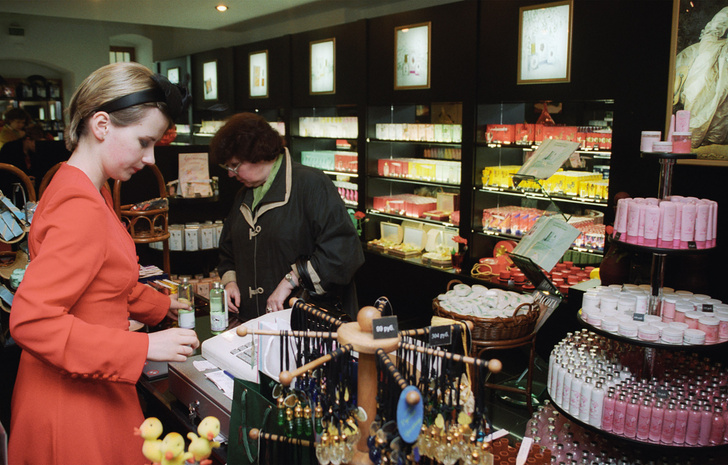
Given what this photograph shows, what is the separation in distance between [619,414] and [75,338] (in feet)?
6.71

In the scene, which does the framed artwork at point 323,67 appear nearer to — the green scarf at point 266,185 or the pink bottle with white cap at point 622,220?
the green scarf at point 266,185

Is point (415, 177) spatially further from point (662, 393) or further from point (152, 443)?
point (152, 443)

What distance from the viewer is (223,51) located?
8352 mm

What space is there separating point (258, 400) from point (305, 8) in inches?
303

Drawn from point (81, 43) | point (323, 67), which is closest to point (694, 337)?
point (323, 67)

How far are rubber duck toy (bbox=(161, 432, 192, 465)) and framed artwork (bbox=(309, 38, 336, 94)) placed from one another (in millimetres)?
5683

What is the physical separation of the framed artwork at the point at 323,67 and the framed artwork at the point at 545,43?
249 cm

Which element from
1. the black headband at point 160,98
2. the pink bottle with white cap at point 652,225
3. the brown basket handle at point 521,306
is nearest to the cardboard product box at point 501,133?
the brown basket handle at point 521,306

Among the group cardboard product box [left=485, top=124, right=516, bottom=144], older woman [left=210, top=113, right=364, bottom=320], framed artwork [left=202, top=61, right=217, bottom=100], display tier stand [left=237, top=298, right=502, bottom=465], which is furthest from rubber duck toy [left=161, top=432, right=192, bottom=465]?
framed artwork [left=202, top=61, right=217, bottom=100]

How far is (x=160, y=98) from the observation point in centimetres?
146

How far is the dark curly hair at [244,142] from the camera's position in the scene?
270 centimetres

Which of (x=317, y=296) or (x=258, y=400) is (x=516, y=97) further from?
(x=258, y=400)

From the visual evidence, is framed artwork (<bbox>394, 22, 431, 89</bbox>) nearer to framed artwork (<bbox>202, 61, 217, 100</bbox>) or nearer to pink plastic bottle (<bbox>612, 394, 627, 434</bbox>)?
pink plastic bottle (<bbox>612, 394, 627, 434</bbox>)

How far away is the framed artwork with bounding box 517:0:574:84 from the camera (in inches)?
167
